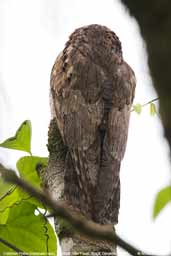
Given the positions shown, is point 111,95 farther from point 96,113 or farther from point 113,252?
point 113,252

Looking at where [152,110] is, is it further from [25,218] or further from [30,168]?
[25,218]

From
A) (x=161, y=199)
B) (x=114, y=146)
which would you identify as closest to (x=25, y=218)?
(x=114, y=146)

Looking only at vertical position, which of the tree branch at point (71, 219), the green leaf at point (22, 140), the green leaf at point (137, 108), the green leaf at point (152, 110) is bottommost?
the green leaf at point (152, 110)

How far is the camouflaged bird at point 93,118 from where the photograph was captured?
331 centimetres

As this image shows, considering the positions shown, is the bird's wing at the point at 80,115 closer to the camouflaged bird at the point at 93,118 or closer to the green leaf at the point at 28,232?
the camouflaged bird at the point at 93,118

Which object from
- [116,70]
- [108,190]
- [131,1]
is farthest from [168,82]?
[116,70]

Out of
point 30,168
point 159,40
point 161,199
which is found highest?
point 159,40

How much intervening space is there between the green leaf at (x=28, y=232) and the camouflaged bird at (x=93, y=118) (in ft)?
0.70

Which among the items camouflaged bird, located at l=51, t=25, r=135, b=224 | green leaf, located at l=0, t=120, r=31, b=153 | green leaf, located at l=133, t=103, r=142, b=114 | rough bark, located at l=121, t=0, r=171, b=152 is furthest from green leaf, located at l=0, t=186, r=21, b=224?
rough bark, located at l=121, t=0, r=171, b=152

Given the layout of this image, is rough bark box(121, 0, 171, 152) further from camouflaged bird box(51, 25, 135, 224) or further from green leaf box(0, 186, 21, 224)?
camouflaged bird box(51, 25, 135, 224)

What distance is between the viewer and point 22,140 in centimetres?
340

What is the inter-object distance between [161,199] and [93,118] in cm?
229

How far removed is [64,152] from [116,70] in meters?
0.97

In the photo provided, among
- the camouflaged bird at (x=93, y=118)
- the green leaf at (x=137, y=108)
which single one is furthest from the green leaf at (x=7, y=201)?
the green leaf at (x=137, y=108)
